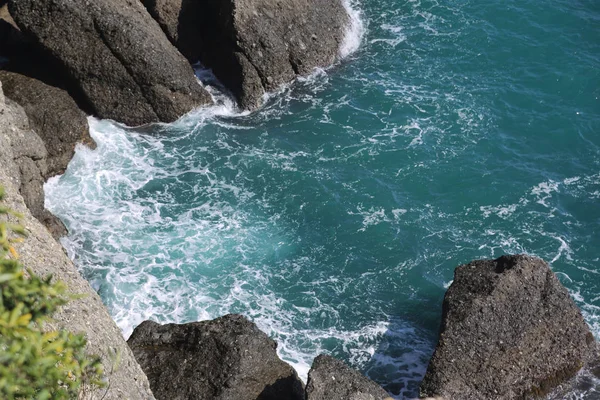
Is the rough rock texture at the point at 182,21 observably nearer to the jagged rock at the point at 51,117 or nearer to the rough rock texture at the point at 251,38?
the rough rock texture at the point at 251,38

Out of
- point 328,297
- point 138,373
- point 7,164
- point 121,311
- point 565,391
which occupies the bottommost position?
point 565,391

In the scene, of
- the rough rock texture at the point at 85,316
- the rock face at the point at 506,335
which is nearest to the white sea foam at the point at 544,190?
the rock face at the point at 506,335

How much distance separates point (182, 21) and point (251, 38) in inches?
124

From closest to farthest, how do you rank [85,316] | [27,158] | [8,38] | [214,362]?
1. [85,316]
2. [214,362]
3. [27,158]
4. [8,38]

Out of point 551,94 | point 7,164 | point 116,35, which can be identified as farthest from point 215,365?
point 551,94

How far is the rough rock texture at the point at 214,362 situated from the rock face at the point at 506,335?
161 inches

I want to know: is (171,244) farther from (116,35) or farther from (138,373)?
(138,373)

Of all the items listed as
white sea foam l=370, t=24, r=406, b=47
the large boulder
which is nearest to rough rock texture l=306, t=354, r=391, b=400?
the large boulder

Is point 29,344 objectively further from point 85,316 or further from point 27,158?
point 27,158

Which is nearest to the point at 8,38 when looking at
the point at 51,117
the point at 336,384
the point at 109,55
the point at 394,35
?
the point at 109,55

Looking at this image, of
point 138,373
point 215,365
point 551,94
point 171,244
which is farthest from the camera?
point 551,94

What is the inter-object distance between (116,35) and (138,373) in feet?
55.1

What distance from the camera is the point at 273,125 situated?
97.3 ft

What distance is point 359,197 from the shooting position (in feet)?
88.3
